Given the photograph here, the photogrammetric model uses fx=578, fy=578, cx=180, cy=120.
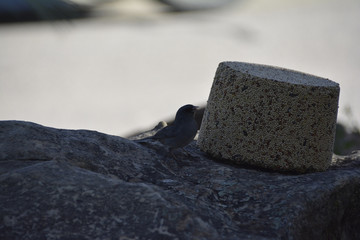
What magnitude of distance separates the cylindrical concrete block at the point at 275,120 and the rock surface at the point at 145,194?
0.13m

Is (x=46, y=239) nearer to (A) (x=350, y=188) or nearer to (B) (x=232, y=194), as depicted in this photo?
(B) (x=232, y=194)

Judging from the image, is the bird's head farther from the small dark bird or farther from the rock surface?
the rock surface

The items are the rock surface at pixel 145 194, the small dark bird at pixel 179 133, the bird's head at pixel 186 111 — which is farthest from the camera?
the bird's head at pixel 186 111

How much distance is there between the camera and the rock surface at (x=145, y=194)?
2.59m

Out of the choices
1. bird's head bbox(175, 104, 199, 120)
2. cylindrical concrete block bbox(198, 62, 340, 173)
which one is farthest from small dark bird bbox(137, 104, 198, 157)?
cylindrical concrete block bbox(198, 62, 340, 173)

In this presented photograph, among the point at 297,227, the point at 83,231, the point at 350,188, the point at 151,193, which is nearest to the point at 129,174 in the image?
the point at 151,193

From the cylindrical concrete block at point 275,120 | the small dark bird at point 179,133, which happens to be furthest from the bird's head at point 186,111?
the cylindrical concrete block at point 275,120

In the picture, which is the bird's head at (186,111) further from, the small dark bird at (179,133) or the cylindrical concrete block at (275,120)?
the cylindrical concrete block at (275,120)

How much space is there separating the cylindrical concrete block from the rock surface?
0.13 meters

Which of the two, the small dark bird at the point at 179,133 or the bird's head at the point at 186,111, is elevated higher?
the bird's head at the point at 186,111

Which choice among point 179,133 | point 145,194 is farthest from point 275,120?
point 145,194

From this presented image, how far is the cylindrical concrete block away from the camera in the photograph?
3404 mm

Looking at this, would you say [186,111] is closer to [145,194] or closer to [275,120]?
[275,120]

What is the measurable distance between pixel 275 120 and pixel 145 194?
1072 millimetres
